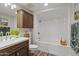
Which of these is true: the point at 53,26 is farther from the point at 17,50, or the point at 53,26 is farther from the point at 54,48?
the point at 17,50

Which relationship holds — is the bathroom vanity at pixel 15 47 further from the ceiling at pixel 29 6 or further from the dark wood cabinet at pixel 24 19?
the ceiling at pixel 29 6

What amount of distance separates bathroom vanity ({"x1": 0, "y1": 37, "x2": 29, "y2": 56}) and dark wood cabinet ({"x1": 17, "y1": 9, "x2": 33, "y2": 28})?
228 millimetres

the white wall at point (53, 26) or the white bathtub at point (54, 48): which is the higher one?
the white wall at point (53, 26)

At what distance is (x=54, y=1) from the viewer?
1771mm

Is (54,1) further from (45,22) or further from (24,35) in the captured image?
(24,35)

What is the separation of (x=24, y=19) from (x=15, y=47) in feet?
1.59

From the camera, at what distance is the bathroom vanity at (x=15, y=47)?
5.49ft

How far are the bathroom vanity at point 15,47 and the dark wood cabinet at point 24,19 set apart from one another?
23 centimetres

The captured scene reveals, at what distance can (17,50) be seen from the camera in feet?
5.99

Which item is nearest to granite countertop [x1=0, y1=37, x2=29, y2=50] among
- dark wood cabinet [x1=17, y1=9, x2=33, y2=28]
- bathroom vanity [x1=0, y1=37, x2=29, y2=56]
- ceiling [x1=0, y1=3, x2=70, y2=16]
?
bathroom vanity [x1=0, y1=37, x2=29, y2=56]

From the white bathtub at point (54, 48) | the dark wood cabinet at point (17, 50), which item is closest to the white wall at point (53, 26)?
the white bathtub at point (54, 48)

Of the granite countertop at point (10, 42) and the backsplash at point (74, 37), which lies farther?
the backsplash at point (74, 37)

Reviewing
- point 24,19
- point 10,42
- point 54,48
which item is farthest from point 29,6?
point 54,48

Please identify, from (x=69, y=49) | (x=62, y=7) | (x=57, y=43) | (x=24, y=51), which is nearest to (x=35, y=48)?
(x=24, y=51)
